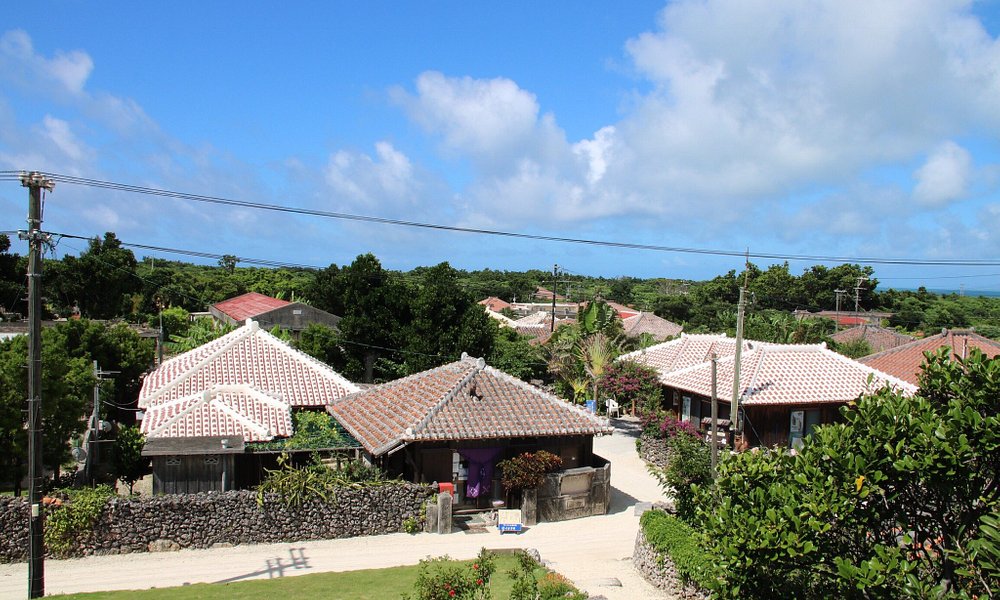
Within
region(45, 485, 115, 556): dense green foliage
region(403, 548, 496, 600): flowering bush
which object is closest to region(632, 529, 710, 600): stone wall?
region(403, 548, 496, 600): flowering bush

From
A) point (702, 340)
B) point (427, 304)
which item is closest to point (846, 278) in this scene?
point (702, 340)

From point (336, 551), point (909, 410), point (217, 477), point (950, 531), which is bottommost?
point (336, 551)

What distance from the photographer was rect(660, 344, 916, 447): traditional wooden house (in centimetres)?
2742

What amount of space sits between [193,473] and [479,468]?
742 centimetres

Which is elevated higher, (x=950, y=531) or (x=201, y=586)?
(x=950, y=531)

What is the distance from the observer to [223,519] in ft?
54.3

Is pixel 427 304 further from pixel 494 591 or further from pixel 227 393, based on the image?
pixel 494 591

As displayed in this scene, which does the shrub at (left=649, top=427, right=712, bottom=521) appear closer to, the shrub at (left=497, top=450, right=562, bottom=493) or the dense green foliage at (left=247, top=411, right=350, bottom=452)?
the shrub at (left=497, top=450, right=562, bottom=493)

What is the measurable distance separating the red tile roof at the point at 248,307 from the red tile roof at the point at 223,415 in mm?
29661

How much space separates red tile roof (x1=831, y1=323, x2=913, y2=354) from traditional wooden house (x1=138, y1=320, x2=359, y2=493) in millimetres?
42482

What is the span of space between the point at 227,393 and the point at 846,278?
83.3m

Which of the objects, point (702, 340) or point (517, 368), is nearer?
point (702, 340)

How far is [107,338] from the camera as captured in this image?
2752 cm

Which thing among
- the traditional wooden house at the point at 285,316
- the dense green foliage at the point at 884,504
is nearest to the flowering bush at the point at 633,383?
the dense green foliage at the point at 884,504
